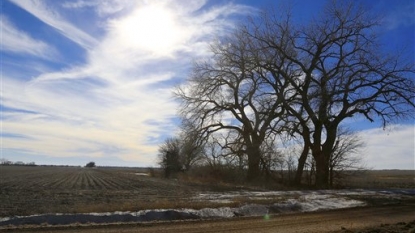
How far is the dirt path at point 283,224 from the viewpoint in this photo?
12859 mm

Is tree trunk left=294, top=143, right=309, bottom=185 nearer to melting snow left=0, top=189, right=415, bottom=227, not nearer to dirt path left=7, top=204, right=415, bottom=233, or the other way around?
melting snow left=0, top=189, right=415, bottom=227

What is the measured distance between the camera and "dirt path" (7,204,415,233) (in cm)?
1286

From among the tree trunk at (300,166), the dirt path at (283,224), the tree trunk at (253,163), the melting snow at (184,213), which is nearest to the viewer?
the dirt path at (283,224)

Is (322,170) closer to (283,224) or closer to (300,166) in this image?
(300,166)

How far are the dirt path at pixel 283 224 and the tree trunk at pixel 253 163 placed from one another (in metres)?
23.2

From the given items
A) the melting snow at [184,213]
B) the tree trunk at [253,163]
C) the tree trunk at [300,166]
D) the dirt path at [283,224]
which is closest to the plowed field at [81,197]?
the melting snow at [184,213]

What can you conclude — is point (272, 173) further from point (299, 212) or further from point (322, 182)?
point (299, 212)

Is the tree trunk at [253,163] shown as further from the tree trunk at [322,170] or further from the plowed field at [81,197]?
the plowed field at [81,197]

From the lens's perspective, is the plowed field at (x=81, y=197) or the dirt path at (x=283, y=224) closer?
the dirt path at (x=283, y=224)

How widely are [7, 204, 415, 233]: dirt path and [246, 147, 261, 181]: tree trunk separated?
23.2 meters

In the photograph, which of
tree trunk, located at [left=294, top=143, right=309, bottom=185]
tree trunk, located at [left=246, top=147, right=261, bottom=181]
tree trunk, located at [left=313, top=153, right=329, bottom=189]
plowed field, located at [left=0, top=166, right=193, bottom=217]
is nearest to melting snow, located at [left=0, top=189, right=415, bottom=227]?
plowed field, located at [left=0, top=166, right=193, bottom=217]

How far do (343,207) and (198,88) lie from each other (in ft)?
76.4

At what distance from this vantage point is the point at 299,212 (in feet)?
58.5

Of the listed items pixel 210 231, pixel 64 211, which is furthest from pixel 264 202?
pixel 64 211
